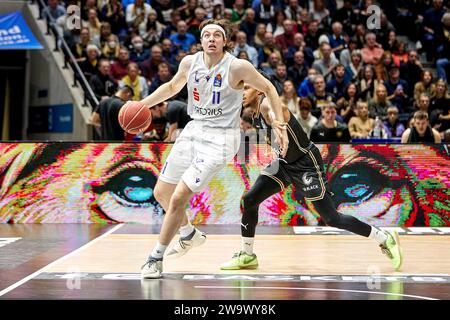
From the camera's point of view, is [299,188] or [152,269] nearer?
[152,269]

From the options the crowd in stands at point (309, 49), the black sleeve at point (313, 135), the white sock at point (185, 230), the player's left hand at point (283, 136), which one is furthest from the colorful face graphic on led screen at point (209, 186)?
the player's left hand at point (283, 136)

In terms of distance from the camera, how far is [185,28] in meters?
15.1

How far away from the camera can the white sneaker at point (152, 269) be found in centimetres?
633

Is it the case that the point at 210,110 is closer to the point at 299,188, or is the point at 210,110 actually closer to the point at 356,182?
the point at 299,188

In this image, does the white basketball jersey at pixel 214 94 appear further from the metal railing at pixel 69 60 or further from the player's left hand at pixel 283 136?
the metal railing at pixel 69 60

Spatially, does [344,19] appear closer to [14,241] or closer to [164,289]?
[14,241]

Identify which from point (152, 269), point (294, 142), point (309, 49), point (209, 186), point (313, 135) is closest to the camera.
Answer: point (152, 269)

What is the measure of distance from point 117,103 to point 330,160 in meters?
3.06

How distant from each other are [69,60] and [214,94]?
29.1 ft

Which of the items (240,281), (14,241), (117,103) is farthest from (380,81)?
(240,281)

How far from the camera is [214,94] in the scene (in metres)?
6.59

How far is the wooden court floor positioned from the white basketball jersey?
130cm

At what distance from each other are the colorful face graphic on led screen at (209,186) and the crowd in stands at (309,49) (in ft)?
6.50

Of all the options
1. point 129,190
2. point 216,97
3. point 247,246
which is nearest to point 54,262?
point 247,246
